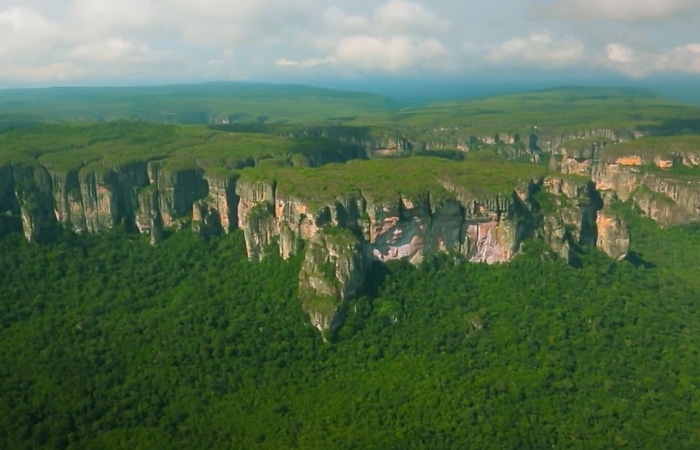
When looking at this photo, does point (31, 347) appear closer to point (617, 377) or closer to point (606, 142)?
point (617, 377)

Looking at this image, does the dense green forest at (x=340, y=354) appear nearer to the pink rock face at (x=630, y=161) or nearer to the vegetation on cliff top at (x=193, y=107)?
the pink rock face at (x=630, y=161)

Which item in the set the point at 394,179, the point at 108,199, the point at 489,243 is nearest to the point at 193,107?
the point at 108,199

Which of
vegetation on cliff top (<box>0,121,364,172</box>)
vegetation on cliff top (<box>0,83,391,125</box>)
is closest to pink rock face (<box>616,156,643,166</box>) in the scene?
vegetation on cliff top (<box>0,121,364,172</box>)

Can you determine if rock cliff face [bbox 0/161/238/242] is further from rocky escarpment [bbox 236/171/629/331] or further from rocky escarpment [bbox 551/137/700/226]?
rocky escarpment [bbox 551/137/700/226]

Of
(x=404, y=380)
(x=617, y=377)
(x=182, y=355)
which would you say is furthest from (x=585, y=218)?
(x=182, y=355)

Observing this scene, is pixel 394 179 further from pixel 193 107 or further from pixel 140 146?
pixel 193 107

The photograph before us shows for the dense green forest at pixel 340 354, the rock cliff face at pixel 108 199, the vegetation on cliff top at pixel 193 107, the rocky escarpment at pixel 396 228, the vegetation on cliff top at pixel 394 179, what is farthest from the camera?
the vegetation on cliff top at pixel 193 107

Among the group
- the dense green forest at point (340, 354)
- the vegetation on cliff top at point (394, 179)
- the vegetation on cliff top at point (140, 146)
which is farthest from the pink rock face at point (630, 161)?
the vegetation on cliff top at point (140, 146)

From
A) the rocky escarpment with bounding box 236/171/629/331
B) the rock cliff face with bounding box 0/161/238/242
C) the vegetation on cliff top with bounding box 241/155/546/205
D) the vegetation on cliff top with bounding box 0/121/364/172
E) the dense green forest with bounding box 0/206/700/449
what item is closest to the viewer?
the dense green forest with bounding box 0/206/700/449
